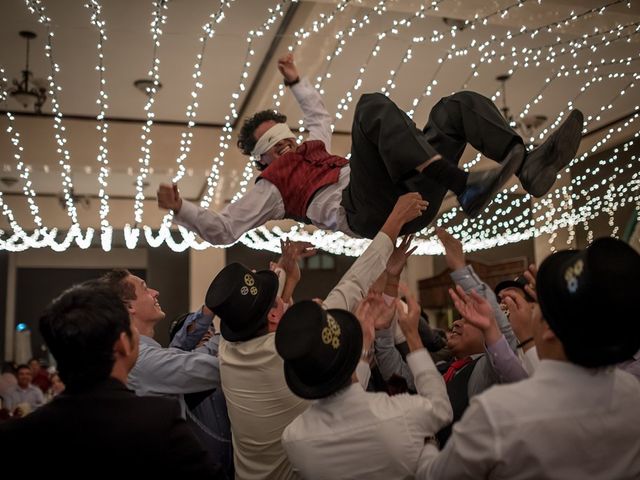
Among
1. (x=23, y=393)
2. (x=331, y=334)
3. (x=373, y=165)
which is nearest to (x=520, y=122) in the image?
(x=373, y=165)

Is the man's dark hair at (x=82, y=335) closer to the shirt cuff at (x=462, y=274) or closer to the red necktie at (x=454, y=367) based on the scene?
the shirt cuff at (x=462, y=274)

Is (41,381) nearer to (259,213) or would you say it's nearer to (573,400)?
(259,213)

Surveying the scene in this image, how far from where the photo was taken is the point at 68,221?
11.0 meters

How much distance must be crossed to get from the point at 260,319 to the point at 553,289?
110 centimetres

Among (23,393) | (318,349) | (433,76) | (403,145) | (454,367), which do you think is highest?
(433,76)

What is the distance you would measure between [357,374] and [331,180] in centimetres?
107

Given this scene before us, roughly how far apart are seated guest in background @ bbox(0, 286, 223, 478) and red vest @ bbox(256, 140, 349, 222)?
128 cm

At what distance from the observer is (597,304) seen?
1.35 meters

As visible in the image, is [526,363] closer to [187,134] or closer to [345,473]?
[345,473]

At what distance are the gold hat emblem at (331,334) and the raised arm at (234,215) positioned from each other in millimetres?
988

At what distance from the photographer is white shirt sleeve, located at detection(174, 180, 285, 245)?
2.58m

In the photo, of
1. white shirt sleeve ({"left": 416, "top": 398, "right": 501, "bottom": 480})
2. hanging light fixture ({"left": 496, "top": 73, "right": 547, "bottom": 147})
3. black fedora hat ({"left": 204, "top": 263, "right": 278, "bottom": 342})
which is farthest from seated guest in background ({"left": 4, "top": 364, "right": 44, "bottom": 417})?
white shirt sleeve ({"left": 416, "top": 398, "right": 501, "bottom": 480})

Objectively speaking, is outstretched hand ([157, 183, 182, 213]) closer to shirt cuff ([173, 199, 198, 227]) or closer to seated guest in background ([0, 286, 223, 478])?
shirt cuff ([173, 199, 198, 227])

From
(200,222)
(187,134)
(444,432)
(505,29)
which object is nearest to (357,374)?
(444,432)
